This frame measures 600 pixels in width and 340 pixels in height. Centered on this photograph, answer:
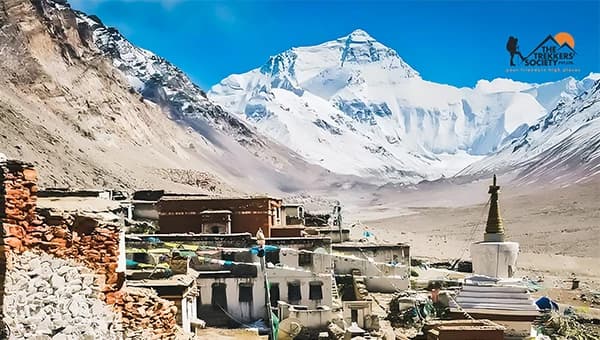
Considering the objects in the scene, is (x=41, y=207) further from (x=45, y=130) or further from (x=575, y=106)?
(x=575, y=106)

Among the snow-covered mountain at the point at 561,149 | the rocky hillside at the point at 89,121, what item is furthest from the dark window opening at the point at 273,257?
the snow-covered mountain at the point at 561,149

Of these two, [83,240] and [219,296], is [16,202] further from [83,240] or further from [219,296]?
[219,296]

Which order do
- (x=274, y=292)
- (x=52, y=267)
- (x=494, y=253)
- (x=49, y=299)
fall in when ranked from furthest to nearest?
1. (x=274, y=292)
2. (x=494, y=253)
3. (x=52, y=267)
4. (x=49, y=299)

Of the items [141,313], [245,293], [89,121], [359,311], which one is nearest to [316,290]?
[359,311]

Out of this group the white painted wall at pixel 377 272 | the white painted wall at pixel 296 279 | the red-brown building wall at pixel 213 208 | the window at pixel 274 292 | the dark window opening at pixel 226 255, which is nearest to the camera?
the dark window opening at pixel 226 255

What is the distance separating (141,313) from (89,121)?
79782 millimetres

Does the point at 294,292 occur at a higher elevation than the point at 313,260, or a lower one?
lower

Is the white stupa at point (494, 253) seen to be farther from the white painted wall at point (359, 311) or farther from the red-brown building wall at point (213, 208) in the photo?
the red-brown building wall at point (213, 208)

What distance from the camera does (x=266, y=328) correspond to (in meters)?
18.2

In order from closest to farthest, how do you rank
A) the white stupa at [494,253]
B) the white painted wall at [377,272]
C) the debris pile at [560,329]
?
the white stupa at [494,253] → the debris pile at [560,329] → the white painted wall at [377,272]

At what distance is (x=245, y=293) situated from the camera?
1928cm

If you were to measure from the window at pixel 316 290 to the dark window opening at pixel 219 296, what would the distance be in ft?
8.85

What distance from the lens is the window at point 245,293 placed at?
19.2m

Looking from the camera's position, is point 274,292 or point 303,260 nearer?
point 274,292
